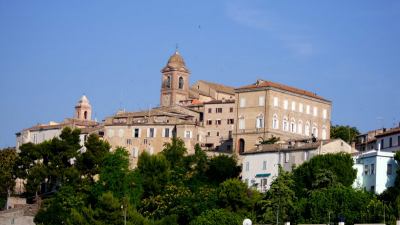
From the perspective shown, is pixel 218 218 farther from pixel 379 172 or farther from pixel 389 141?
pixel 389 141

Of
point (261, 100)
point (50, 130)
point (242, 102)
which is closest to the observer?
point (261, 100)

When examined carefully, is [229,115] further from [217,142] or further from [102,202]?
[102,202]

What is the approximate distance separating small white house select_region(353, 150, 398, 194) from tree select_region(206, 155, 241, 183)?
605 inches

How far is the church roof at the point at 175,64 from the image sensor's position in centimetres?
13238

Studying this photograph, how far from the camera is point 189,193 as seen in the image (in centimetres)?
8662

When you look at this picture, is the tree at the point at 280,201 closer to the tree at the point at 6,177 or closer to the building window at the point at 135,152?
the tree at the point at 6,177

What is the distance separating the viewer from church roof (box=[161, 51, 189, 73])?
132375mm

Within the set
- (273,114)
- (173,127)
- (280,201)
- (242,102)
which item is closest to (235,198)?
(280,201)

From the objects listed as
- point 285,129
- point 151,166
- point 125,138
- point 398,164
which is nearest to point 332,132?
point 285,129

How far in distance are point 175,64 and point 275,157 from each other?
43683 millimetres

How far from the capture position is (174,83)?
131 m

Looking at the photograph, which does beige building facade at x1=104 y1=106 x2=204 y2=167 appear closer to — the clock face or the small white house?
the clock face

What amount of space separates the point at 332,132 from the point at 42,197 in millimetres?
32425

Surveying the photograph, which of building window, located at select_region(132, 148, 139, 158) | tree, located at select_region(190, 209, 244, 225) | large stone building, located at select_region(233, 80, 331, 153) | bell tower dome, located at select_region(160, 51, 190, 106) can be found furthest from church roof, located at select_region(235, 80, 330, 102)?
tree, located at select_region(190, 209, 244, 225)
